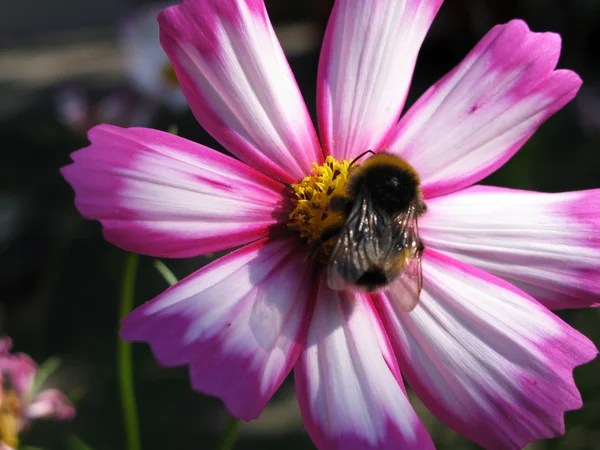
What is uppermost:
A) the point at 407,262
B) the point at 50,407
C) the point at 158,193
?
the point at 158,193

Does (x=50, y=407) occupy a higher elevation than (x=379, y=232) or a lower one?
lower

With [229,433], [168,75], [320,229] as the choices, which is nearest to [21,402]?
[229,433]

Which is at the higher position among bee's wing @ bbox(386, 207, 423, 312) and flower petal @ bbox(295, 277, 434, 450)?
bee's wing @ bbox(386, 207, 423, 312)

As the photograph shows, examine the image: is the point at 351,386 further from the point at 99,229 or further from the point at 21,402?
the point at 99,229

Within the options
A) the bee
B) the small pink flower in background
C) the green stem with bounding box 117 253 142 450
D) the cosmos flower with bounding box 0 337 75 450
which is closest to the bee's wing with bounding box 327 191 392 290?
the bee

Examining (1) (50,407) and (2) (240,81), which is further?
(1) (50,407)

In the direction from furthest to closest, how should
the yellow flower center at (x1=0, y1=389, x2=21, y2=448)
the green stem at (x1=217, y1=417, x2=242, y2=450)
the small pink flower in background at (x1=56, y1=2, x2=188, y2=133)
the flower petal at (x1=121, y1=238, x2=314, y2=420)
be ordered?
the small pink flower in background at (x1=56, y1=2, x2=188, y2=133) → the yellow flower center at (x1=0, y1=389, x2=21, y2=448) → the green stem at (x1=217, y1=417, x2=242, y2=450) → the flower petal at (x1=121, y1=238, x2=314, y2=420)

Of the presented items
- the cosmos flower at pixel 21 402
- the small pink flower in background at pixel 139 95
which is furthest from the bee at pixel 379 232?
the small pink flower in background at pixel 139 95

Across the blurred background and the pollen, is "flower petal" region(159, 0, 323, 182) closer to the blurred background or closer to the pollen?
the pollen
